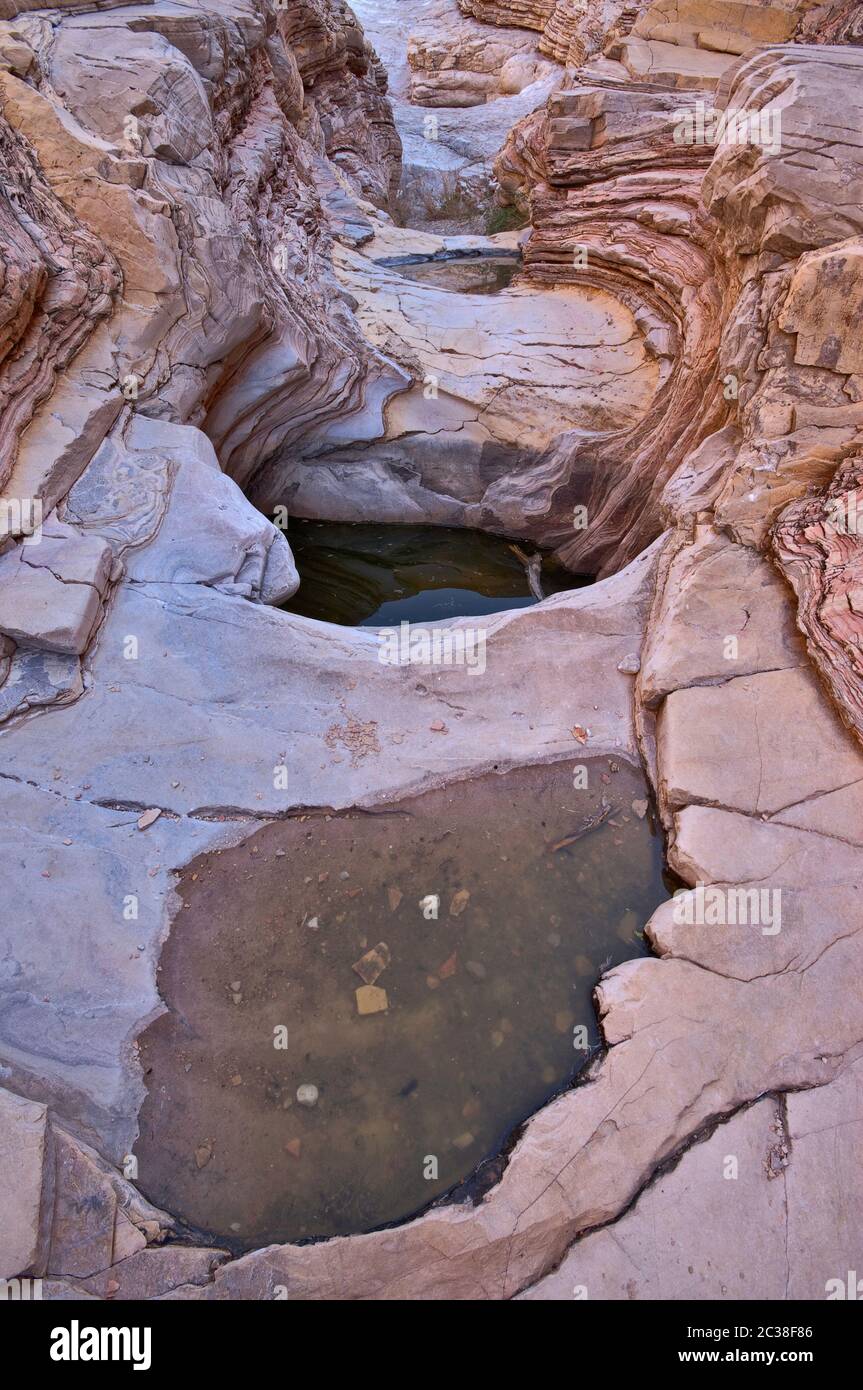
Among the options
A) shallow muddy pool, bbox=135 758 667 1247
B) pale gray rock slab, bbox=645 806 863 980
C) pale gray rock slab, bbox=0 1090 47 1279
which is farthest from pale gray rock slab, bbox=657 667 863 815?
pale gray rock slab, bbox=0 1090 47 1279

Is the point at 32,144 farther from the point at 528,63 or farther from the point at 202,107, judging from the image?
the point at 528,63

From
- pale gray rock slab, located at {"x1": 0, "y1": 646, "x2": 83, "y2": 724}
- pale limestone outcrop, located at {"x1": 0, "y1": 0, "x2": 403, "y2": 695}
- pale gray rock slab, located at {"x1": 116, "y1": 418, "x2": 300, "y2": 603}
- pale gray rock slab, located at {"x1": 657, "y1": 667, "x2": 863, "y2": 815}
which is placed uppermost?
pale limestone outcrop, located at {"x1": 0, "y1": 0, "x2": 403, "y2": 695}

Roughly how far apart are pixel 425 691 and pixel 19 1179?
9.72ft

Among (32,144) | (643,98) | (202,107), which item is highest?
(643,98)

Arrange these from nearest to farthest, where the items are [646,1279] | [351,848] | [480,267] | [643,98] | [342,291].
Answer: [646,1279], [351,848], [643,98], [342,291], [480,267]

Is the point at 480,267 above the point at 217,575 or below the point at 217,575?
above

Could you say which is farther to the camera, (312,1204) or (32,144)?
(32,144)

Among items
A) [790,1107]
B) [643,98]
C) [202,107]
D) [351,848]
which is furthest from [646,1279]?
[643,98]

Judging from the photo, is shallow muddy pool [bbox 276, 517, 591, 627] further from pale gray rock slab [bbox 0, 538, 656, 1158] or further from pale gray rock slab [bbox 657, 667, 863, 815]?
pale gray rock slab [bbox 657, 667, 863, 815]

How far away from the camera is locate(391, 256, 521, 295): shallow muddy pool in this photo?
371 inches

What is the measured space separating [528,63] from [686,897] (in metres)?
19.1

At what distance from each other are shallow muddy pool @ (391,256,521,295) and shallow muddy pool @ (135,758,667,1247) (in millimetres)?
7621

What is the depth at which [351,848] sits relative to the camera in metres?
3.90

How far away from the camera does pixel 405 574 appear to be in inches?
279
